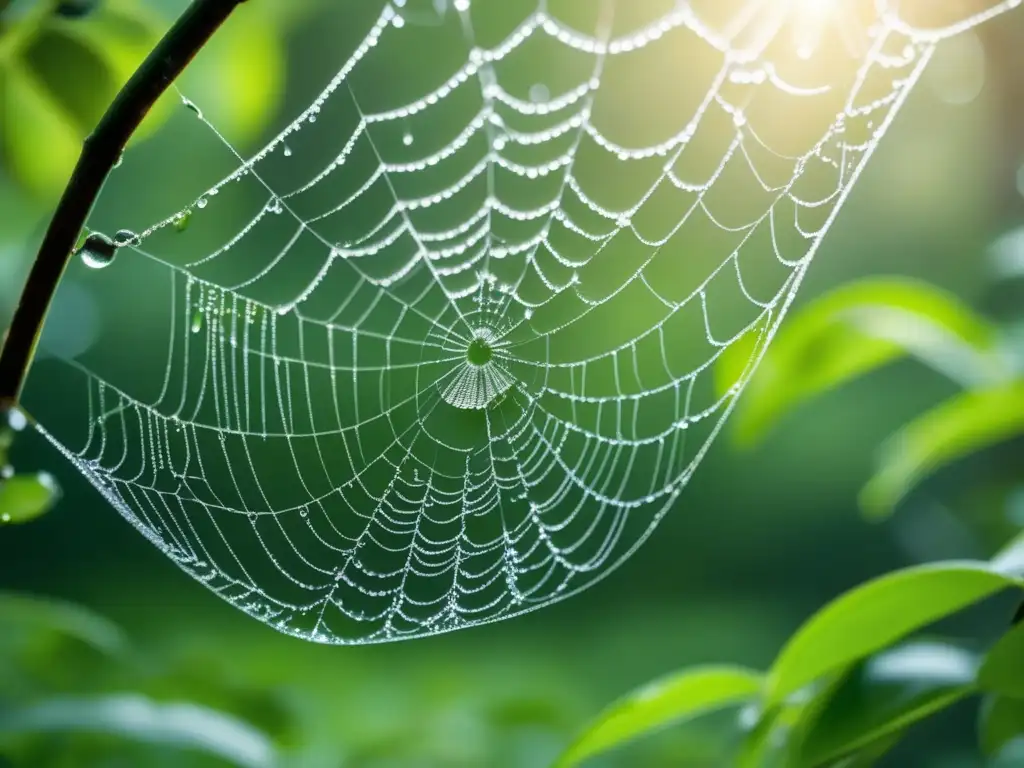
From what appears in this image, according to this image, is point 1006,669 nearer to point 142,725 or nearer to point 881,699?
point 881,699

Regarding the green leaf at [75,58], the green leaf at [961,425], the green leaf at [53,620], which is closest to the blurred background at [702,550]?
the green leaf at [961,425]

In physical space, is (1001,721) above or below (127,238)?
below

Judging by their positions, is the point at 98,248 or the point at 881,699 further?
the point at 881,699

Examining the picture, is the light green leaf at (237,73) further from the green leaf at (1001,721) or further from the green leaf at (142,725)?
the green leaf at (1001,721)

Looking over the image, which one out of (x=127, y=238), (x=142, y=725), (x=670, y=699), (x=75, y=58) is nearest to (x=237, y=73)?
(x=75, y=58)

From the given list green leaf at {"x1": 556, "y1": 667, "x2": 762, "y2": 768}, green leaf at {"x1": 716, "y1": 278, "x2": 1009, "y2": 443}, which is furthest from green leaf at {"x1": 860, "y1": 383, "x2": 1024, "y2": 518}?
Result: green leaf at {"x1": 556, "y1": 667, "x2": 762, "y2": 768}

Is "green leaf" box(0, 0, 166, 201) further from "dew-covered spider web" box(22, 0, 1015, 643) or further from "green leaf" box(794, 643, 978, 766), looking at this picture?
"dew-covered spider web" box(22, 0, 1015, 643)
